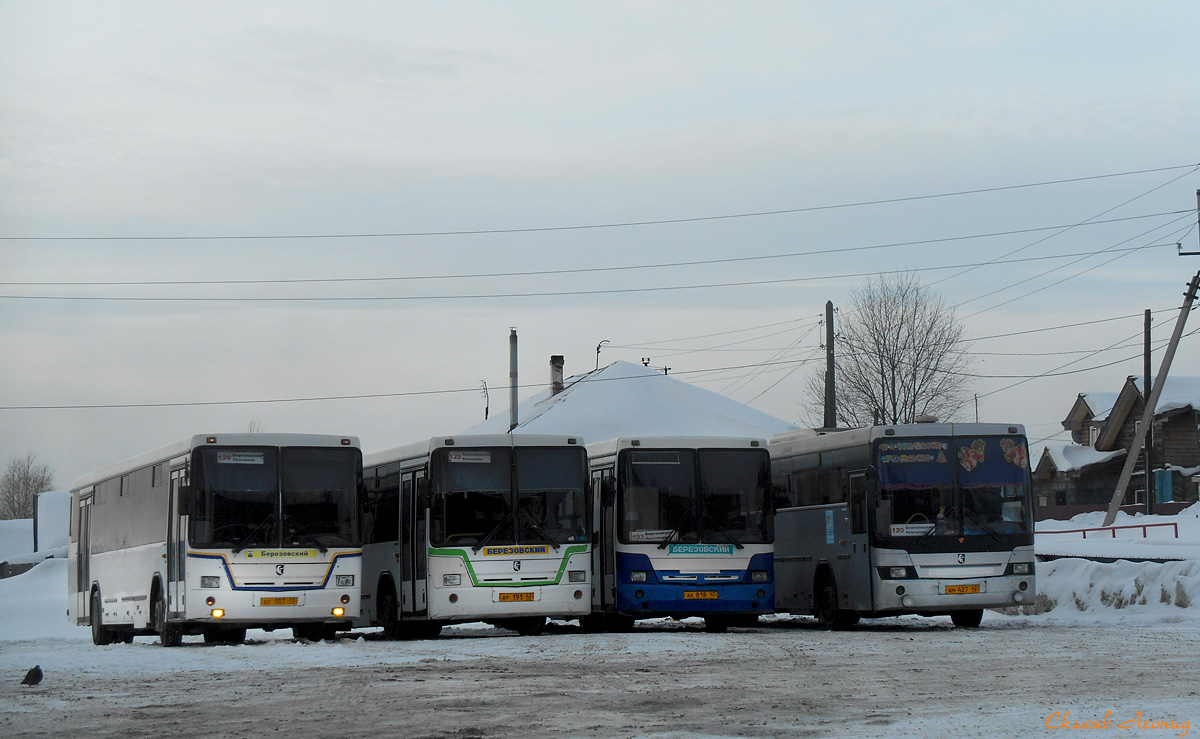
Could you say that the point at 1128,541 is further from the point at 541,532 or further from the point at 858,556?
the point at 541,532

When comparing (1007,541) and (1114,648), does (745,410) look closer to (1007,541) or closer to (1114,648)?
(1007,541)

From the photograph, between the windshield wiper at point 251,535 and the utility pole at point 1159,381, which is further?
the utility pole at point 1159,381

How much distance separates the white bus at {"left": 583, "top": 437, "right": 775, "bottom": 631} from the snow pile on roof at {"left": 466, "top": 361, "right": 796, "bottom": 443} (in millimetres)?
41127

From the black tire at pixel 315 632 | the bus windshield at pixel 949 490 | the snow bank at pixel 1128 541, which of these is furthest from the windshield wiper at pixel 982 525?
the black tire at pixel 315 632

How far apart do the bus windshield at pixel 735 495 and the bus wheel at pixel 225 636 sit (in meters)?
7.30

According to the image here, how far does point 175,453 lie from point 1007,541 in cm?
1216

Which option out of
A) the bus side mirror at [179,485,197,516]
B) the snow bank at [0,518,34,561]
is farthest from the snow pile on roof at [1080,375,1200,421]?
the snow bank at [0,518,34,561]

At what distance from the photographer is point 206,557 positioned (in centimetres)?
2041

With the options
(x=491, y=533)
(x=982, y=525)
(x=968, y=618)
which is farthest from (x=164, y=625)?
(x=968, y=618)

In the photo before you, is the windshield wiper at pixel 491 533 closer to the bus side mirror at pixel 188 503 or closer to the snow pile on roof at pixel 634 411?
the bus side mirror at pixel 188 503

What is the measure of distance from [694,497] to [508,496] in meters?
2.91

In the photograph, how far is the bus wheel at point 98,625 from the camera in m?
25.0

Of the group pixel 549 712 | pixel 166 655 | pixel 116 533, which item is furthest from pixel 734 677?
pixel 116 533

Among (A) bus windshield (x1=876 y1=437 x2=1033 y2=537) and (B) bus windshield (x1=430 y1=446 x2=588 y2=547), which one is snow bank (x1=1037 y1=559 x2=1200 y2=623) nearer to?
(A) bus windshield (x1=876 y1=437 x2=1033 y2=537)
